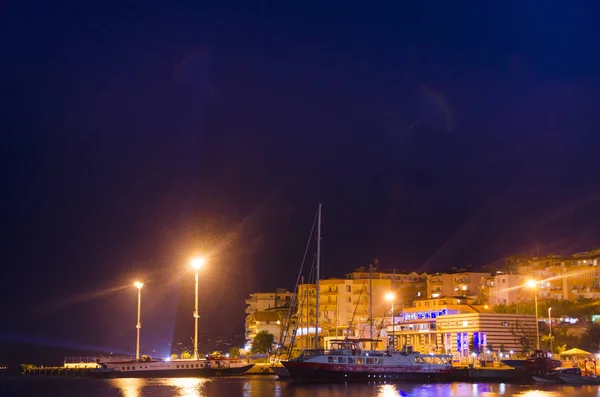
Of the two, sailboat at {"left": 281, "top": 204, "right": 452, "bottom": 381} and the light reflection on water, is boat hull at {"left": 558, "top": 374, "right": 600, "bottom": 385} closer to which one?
the light reflection on water

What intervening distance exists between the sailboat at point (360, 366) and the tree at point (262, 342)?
1815 inches

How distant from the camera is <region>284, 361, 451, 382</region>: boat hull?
218 ft

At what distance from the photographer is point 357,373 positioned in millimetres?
67625

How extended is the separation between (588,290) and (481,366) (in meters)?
38.4

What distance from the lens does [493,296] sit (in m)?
113

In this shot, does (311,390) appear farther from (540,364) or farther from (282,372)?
(540,364)

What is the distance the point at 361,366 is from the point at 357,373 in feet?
2.26

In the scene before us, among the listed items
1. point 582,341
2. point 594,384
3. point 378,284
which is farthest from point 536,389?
point 378,284

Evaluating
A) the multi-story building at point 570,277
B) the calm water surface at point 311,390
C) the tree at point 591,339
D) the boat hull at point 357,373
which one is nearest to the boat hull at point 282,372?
the boat hull at point 357,373

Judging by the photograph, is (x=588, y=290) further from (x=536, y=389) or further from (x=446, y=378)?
(x=536, y=389)

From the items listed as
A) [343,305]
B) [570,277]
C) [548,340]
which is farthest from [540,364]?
[343,305]

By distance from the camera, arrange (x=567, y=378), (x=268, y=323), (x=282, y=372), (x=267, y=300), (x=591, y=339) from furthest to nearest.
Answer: (x=267, y=300)
(x=268, y=323)
(x=591, y=339)
(x=282, y=372)
(x=567, y=378)

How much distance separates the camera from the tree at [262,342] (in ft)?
382

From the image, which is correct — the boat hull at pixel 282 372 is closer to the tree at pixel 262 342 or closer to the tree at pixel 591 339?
the tree at pixel 591 339
